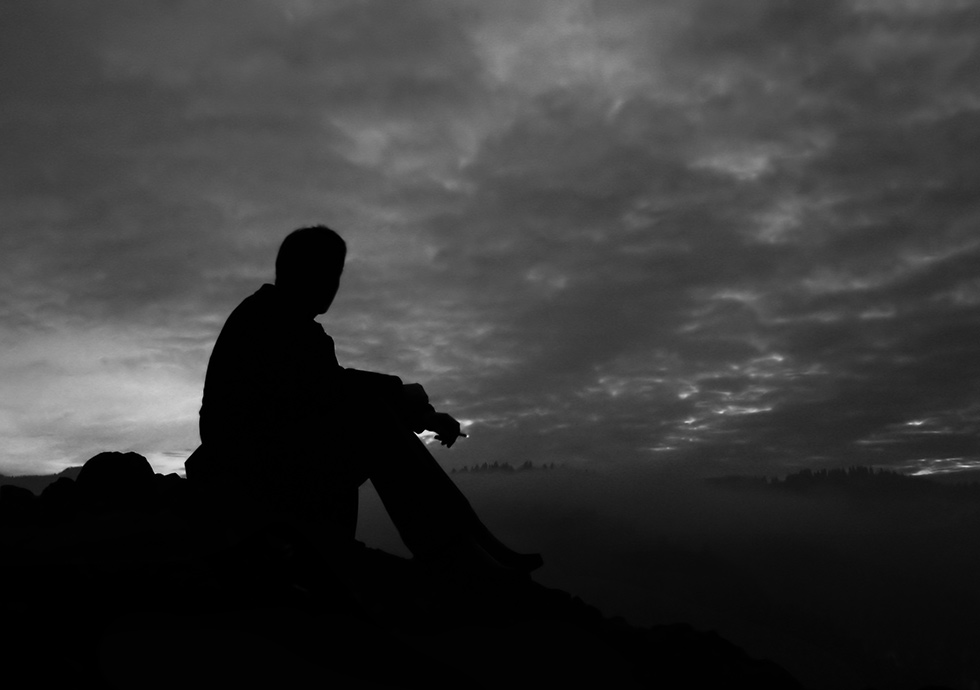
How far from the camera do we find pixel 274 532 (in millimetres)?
4766

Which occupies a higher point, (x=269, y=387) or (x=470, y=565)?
(x=269, y=387)

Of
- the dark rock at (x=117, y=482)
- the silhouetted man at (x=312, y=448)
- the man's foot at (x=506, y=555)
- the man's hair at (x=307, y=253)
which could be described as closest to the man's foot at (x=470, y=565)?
the silhouetted man at (x=312, y=448)

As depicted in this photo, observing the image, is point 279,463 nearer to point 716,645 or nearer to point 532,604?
point 532,604

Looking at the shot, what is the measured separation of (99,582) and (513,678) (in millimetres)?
2766

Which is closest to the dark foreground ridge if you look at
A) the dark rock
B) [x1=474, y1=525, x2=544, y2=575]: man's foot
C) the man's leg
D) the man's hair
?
the dark rock

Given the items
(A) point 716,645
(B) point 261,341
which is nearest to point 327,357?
(B) point 261,341

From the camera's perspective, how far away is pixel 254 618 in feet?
14.7

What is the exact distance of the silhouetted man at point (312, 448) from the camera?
567 centimetres

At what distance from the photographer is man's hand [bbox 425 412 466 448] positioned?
21.6 ft

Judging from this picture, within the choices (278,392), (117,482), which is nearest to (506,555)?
(278,392)

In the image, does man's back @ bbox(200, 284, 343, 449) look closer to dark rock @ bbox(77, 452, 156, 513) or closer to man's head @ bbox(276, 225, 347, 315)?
man's head @ bbox(276, 225, 347, 315)

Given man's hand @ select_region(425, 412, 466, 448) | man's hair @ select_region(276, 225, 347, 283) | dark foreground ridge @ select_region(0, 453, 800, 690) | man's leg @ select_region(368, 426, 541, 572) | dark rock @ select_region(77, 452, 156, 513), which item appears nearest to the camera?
dark foreground ridge @ select_region(0, 453, 800, 690)

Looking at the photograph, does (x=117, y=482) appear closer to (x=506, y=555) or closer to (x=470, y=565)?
(x=470, y=565)

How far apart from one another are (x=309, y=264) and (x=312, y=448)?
5.37ft
